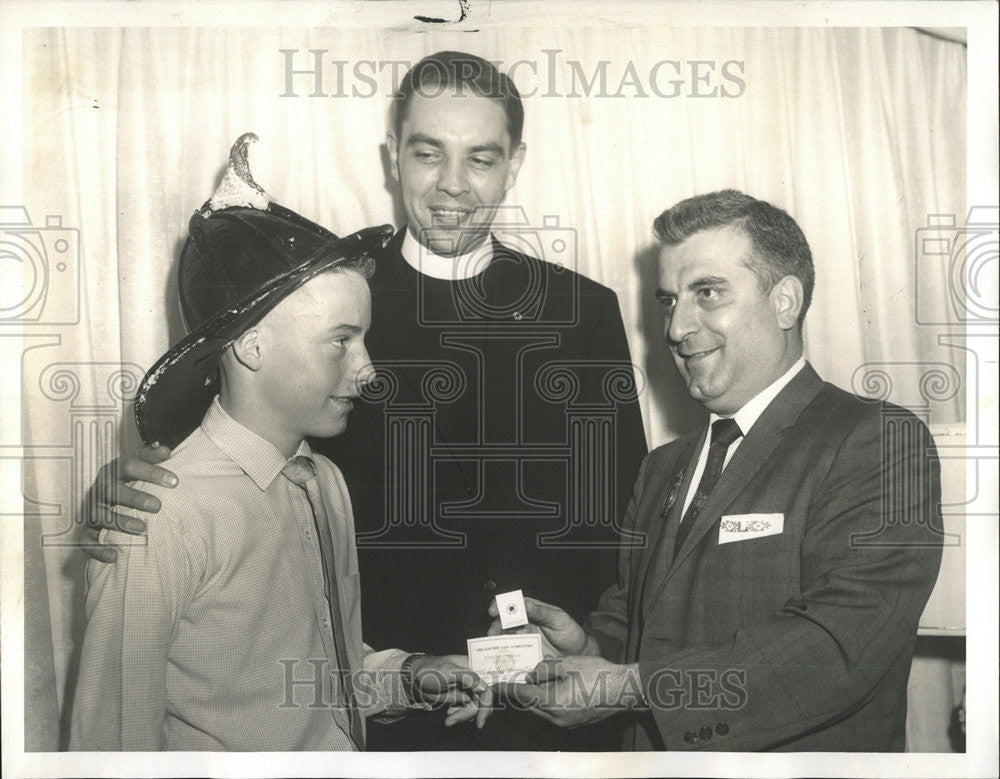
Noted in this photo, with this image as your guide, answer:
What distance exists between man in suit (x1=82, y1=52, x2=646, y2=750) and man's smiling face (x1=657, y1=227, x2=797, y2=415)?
0.16 metres

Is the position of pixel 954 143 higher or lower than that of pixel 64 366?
higher

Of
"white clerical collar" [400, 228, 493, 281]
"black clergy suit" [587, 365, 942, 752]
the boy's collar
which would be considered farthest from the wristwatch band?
"white clerical collar" [400, 228, 493, 281]

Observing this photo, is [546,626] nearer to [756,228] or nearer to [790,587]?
[790,587]

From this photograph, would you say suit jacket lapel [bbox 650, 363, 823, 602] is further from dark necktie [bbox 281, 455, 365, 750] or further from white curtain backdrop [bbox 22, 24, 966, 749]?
dark necktie [bbox 281, 455, 365, 750]

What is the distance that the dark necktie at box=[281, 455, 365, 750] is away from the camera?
8.12 ft

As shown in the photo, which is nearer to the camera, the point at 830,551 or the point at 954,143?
the point at 830,551

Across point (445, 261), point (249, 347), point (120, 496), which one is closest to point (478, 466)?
point (445, 261)

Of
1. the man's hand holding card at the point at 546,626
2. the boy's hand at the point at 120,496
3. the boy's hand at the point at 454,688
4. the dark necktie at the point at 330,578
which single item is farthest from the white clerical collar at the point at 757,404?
the boy's hand at the point at 120,496

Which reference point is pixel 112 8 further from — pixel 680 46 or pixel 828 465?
pixel 828 465

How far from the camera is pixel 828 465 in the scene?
2381 millimetres

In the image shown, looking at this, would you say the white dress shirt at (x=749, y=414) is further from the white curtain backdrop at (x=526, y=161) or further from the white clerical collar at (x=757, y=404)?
the white curtain backdrop at (x=526, y=161)

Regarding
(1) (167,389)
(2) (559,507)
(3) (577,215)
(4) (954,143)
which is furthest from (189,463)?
(4) (954,143)

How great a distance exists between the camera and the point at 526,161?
8.39ft

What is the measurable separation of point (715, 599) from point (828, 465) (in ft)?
1.32
